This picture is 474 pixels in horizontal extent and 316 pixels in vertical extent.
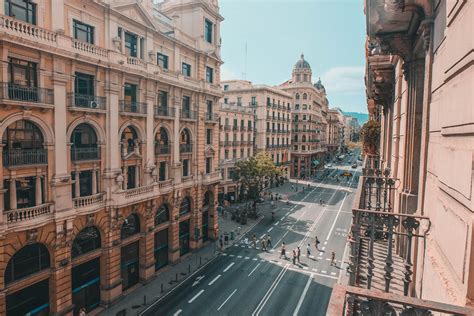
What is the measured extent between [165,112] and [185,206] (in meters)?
10.3

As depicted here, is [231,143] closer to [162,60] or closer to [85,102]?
[162,60]

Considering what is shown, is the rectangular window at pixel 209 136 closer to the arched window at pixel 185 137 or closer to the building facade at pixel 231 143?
the arched window at pixel 185 137

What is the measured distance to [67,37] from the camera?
1856 centimetres

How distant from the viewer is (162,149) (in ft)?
89.5

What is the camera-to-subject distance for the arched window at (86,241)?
20.3 m

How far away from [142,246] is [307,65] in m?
68.6

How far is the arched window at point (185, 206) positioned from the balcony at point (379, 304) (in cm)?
2781

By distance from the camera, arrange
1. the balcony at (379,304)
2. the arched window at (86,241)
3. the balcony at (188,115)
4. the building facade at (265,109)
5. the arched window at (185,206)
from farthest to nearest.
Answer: the building facade at (265,109) → the arched window at (185,206) → the balcony at (188,115) → the arched window at (86,241) → the balcony at (379,304)

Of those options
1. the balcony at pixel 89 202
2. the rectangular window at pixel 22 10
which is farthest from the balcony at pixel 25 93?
the balcony at pixel 89 202

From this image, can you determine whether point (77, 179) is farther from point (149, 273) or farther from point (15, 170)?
point (149, 273)

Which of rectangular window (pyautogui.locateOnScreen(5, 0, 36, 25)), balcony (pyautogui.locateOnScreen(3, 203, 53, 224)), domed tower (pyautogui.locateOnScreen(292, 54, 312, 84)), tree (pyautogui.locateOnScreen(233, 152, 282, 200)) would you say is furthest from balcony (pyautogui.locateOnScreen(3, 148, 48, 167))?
domed tower (pyautogui.locateOnScreen(292, 54, 312, 84))

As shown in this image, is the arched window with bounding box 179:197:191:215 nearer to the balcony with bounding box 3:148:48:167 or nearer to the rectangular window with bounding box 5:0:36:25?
the balcony with bounding box 3:148:48:167

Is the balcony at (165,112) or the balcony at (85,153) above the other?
the balcony at (165,112)

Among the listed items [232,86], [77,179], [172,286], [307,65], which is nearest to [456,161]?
[77,179]
